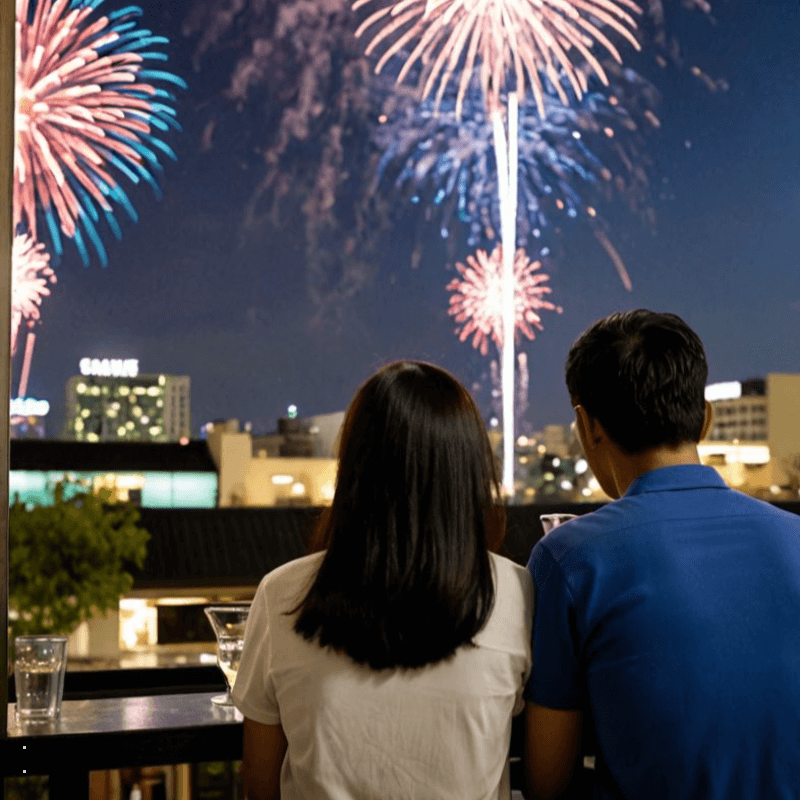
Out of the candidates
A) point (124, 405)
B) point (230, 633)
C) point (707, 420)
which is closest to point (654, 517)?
point (707, 420)

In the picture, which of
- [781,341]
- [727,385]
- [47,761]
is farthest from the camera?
[781,341]

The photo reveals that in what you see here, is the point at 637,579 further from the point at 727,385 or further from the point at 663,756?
the point at 727,385

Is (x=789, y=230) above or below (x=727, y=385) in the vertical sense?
above

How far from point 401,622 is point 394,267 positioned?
40.6 m

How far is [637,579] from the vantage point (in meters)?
1.12

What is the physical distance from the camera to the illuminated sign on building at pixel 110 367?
38000 mm

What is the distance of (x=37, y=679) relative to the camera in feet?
5.14

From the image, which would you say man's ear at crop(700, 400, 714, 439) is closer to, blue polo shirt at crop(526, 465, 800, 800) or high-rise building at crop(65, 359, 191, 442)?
blue polo shirt at crop(526, 465, 800, 800)

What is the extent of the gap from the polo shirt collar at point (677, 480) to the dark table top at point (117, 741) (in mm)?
653

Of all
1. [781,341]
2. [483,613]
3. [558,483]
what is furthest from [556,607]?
[781,341]

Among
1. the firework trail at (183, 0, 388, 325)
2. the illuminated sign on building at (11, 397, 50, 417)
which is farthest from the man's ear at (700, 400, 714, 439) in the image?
the firework trail at (183, 0, 388, 325)

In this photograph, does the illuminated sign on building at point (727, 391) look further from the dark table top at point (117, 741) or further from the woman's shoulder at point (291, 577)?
the woman's shoulder at point (291, 577)

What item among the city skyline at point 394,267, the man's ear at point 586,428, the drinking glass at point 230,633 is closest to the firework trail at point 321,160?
the city skyline at point 394,267

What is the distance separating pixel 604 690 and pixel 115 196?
4406cm
